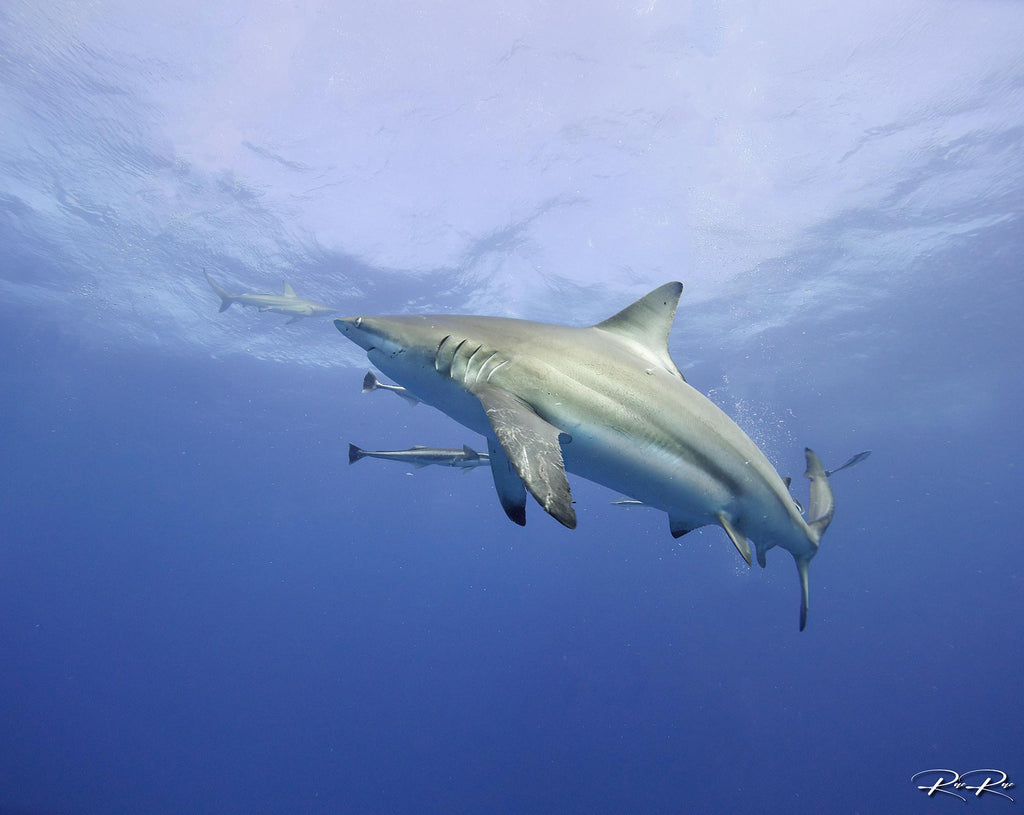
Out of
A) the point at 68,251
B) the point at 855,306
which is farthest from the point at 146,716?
the point at 855,306

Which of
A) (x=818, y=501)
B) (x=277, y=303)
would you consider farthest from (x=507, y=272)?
(x=818, y=501)

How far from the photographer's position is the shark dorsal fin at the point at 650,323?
3.05 metres

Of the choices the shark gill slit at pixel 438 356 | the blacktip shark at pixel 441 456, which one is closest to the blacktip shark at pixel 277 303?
the blacktip shark at pixel 441 456

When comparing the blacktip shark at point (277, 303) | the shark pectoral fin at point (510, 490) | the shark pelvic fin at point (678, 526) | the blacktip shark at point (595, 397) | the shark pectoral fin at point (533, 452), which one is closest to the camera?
the shark pectoral fin at point (533, 452)

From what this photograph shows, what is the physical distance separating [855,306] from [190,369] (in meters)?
38.3

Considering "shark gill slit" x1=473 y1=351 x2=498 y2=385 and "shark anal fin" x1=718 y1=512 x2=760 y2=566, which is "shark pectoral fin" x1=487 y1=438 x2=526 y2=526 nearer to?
"shark gill slit" x1=473 y1=351 x2=498 y2=385

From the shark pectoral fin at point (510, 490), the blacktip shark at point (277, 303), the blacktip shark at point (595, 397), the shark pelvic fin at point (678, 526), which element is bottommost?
the shark pelvic fin at point (678, 526)

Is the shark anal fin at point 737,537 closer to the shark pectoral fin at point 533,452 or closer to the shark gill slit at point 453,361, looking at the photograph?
the shark pectoral fin at point 533,452

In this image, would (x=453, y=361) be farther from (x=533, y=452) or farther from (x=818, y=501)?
(x=818, y=501)

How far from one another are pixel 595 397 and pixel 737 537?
1.56 metres

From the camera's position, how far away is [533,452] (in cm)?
167

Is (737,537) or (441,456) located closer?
(737,537)

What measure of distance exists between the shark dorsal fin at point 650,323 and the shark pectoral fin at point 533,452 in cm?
126

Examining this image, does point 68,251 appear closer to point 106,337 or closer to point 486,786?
point 106,337
